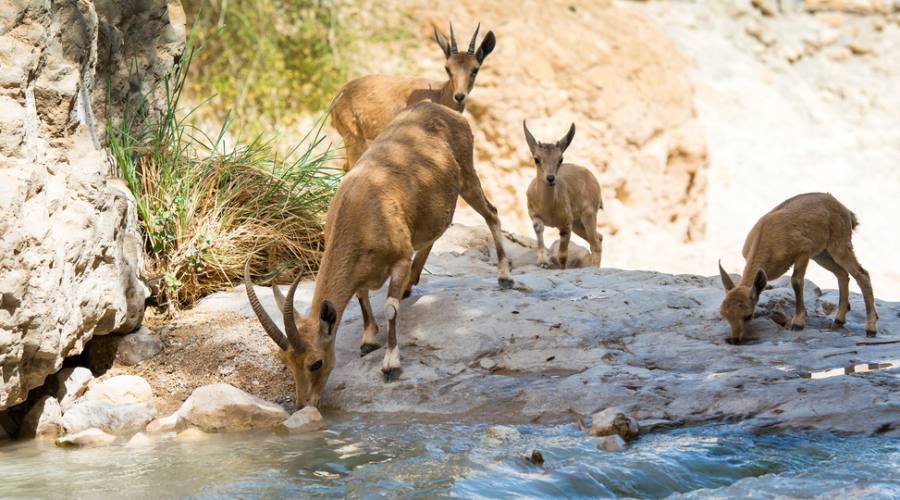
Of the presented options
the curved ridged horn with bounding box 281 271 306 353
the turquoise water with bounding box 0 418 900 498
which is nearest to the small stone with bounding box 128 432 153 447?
the turquoise water with bounding box 0 418 900 498

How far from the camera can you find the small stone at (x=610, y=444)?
590 cm

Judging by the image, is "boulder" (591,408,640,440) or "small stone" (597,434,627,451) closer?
"small stone" (597,434,627,451)

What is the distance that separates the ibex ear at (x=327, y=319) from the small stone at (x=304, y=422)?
0.51m

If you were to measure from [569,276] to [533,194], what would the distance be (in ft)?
8.17

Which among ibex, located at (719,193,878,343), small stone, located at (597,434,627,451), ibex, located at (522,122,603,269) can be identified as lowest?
small stone, located at (597,434,627,451)

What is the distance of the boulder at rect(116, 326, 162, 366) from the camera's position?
7.74 m

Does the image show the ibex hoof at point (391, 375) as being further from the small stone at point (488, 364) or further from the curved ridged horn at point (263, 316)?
the curved ridged horn at point (263, 316)

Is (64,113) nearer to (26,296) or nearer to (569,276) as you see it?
(26,296)

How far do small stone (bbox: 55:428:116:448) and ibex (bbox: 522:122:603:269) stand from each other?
5411 mm

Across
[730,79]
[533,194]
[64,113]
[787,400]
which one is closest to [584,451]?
[787,400]

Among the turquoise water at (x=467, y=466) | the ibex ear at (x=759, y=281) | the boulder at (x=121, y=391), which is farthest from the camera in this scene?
the ibex ear at (x=759, y=281)

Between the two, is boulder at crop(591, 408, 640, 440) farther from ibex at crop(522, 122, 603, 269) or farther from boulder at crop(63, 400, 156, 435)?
ibex at crop(522, 122, 603, 269)

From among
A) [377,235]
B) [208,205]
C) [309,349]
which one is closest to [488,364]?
[377,235]

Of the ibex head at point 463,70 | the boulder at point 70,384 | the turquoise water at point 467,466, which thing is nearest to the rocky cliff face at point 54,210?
the boulder at point 70,384
